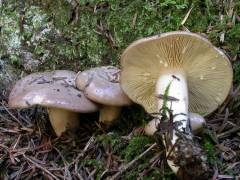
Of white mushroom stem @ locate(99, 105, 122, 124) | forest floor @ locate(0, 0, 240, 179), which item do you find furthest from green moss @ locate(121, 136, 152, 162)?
white mushroom stem @ locate(99, 105, 122, 124)

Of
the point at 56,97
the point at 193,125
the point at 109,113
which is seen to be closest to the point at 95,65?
the point at 109,113

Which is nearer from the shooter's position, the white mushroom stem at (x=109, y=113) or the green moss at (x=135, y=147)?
the green moss at (x=135, y=147)

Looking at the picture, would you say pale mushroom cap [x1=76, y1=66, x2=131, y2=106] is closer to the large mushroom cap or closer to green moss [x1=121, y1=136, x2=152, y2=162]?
the large mushroom cap

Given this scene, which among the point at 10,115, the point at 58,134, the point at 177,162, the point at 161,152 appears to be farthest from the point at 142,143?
the point at 10,115

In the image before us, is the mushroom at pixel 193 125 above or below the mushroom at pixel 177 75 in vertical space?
below

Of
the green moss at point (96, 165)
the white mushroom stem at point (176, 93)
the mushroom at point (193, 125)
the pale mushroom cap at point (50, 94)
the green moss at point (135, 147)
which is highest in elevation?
the white mushroom stem at point (176, 93)

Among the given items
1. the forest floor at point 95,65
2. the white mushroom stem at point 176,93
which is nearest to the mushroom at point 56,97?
the forest floor at point 95,65

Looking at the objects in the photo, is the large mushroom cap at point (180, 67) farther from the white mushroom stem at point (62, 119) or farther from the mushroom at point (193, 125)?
the white mushroom stem at point (62, 119)
